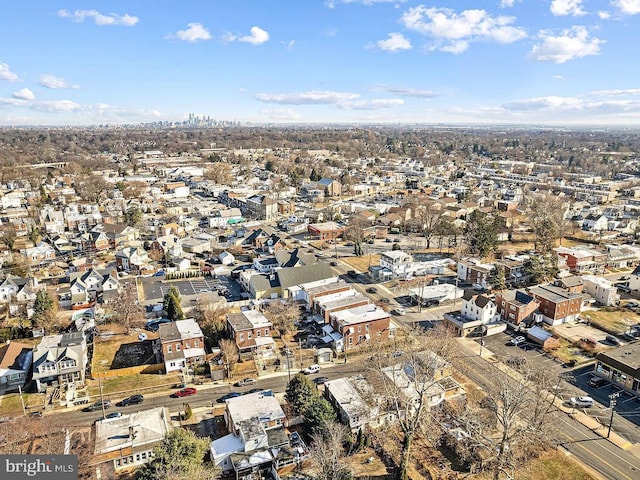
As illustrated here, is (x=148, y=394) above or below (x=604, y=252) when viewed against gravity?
below

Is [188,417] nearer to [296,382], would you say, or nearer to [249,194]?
[296,382]

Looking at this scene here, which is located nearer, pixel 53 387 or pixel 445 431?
pixel 445 431

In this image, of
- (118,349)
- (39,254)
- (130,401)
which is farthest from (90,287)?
(130,401)

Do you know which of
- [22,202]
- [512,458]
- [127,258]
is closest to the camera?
[512,458]

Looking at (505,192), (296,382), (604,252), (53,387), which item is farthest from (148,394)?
(505,192)

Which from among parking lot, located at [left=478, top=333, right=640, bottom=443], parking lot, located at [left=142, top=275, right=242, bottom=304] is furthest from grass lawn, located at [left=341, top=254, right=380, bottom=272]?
parking lot, located at [left=478, top=333, right=640, bottom=443]

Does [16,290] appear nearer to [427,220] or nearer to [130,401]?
[130,401]

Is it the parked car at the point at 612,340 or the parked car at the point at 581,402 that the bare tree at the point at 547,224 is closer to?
the parked car at the point at 612,340
